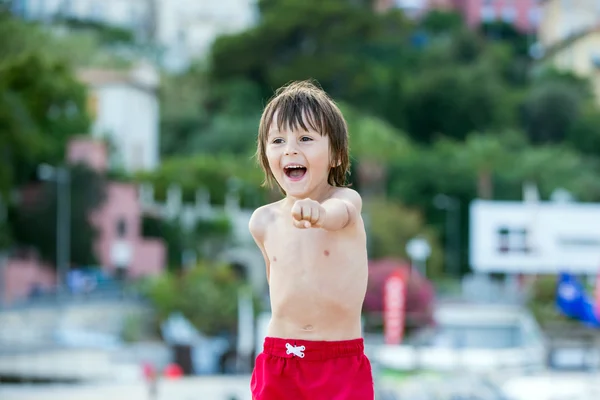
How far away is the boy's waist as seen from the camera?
5.04 m

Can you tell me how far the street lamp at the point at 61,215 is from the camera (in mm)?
53219

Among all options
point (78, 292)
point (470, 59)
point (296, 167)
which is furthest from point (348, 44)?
point (296, 167)

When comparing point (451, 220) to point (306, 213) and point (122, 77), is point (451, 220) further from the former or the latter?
point (306, 213)

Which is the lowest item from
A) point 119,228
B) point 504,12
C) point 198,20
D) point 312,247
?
point 312,247

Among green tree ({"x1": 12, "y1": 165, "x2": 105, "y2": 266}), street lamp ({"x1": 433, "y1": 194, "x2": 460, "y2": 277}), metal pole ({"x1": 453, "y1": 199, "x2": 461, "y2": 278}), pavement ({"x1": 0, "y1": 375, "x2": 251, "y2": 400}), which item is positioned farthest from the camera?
street lamp ({"x1": 433, "y1": 194, "x2": 460, "y2": 277})

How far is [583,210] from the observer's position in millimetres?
38219

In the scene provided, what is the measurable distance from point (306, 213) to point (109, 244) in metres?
54.2

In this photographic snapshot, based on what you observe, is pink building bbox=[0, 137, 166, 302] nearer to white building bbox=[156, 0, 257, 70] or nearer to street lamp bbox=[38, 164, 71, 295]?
street lamp bbox=[38, 164, 71, 295]

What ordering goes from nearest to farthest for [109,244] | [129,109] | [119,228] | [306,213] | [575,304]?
1. [306,213]
2. [575,304]
3. [109,244]
4. [119,228]
5. [129,109]

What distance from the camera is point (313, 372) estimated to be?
16.5 ft

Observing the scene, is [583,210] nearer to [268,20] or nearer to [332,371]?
[332,371]

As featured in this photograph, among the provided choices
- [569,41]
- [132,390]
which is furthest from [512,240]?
[569,41]

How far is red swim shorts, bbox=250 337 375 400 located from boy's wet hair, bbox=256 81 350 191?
2.29 feet

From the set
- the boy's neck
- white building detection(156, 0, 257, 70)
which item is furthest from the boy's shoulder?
white building detection(156, 0, 257, 70)
